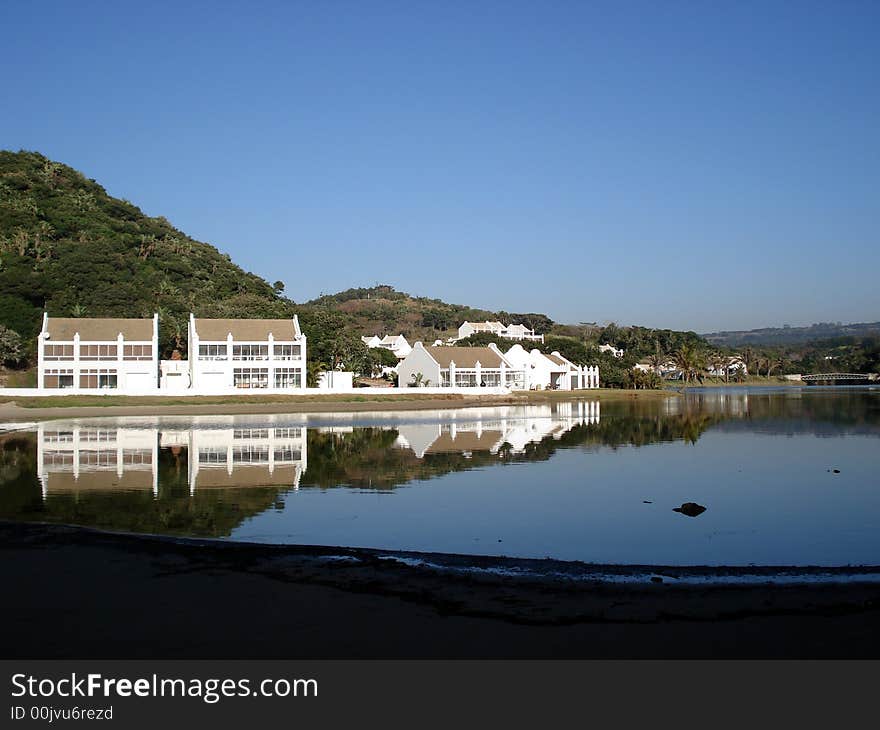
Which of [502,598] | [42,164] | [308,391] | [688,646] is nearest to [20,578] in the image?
[502,598]

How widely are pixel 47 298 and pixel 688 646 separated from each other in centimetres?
9831

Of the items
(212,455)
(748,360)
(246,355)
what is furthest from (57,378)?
(748,360)

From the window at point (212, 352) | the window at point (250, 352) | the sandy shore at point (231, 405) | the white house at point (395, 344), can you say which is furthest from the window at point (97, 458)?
the white house at point (395, 344)

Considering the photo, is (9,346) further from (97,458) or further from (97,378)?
(97,458)

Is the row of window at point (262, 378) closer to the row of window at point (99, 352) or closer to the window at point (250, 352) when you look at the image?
the window at point (250, 352)

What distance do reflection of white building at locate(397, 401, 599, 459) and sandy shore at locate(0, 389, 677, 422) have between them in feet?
36.8

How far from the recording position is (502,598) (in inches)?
408

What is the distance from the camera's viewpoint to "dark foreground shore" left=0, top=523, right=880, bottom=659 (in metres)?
8.41

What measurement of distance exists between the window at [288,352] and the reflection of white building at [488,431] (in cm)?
2095

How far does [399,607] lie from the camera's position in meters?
9.91

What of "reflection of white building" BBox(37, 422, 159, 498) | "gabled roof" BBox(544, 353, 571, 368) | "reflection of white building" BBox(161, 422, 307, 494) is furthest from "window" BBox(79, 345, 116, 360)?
"gabled roof" BBox(544, 353, 571, 368)

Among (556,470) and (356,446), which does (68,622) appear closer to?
(556,470)

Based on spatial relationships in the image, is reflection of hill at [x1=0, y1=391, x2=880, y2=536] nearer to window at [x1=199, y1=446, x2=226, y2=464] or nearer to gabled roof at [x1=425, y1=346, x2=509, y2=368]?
window at [x1=199, y1=446, x2=226, y2=464]

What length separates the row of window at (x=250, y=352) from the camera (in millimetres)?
70956
